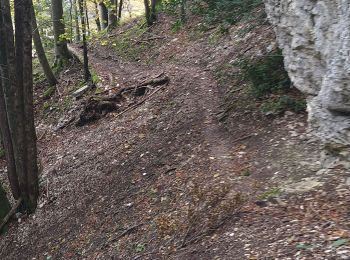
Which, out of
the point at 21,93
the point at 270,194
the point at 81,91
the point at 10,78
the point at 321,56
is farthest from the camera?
the point at 81,91

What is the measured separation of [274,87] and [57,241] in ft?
19.1

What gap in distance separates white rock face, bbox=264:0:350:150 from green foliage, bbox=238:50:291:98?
2.91 ft

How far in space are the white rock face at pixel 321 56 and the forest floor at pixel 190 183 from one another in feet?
2.02

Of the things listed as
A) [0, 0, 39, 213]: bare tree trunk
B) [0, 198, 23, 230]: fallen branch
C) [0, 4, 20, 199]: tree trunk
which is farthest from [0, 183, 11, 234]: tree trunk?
[0, 0, 39, 213]: bare tree trunk

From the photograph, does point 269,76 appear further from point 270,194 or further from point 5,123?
point 5,123

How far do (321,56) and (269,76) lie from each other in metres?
2.48

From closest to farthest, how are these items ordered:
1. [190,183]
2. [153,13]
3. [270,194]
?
[270,194] < [190,183] < [153,13]

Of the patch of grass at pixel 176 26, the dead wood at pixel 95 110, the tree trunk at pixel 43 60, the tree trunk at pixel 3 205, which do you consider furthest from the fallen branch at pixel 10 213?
the patch of grass at pixel 176 26

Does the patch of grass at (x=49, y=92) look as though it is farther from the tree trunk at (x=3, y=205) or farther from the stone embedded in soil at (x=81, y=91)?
the tree trunk at (x=3, y=205)

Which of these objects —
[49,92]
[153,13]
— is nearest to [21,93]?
[49,92]

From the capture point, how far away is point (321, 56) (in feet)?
22.4

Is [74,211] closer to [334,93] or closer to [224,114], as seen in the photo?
[224,114]

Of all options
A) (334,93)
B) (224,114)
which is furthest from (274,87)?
(334,93)

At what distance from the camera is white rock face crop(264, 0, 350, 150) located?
19.2ft
